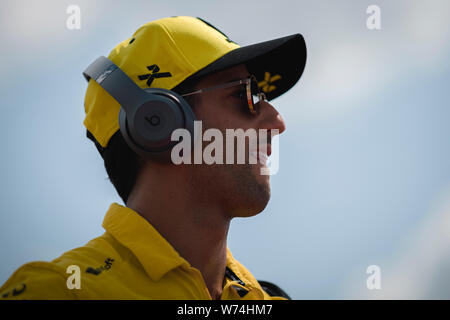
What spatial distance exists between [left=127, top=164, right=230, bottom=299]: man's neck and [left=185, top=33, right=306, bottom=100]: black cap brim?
0.64 meters

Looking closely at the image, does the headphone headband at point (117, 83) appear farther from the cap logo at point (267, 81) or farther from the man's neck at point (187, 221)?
the cap logo at point (267, 81)

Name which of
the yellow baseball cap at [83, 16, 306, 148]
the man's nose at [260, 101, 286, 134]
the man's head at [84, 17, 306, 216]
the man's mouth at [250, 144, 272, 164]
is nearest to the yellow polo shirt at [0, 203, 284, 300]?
the man's head at [84, 17, 306, 216]

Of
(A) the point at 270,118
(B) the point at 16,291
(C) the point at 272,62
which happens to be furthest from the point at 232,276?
(C) the point at 272,62

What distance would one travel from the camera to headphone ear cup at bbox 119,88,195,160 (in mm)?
2211

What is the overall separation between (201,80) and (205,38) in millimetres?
243

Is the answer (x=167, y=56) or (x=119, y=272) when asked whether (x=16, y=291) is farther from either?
(x=167, y=56)

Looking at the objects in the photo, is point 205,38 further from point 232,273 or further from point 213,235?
point 232,273

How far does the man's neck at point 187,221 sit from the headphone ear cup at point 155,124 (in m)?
0.24

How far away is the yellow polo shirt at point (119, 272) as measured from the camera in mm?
1878

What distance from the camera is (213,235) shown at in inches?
93.9

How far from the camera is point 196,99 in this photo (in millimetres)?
2488

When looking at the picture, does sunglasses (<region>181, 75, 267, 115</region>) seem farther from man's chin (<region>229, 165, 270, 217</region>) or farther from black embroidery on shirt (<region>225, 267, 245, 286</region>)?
black embroidery on shirt (<region>225, 267, 245, 286</region>)

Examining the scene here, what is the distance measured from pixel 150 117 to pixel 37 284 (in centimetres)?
90
